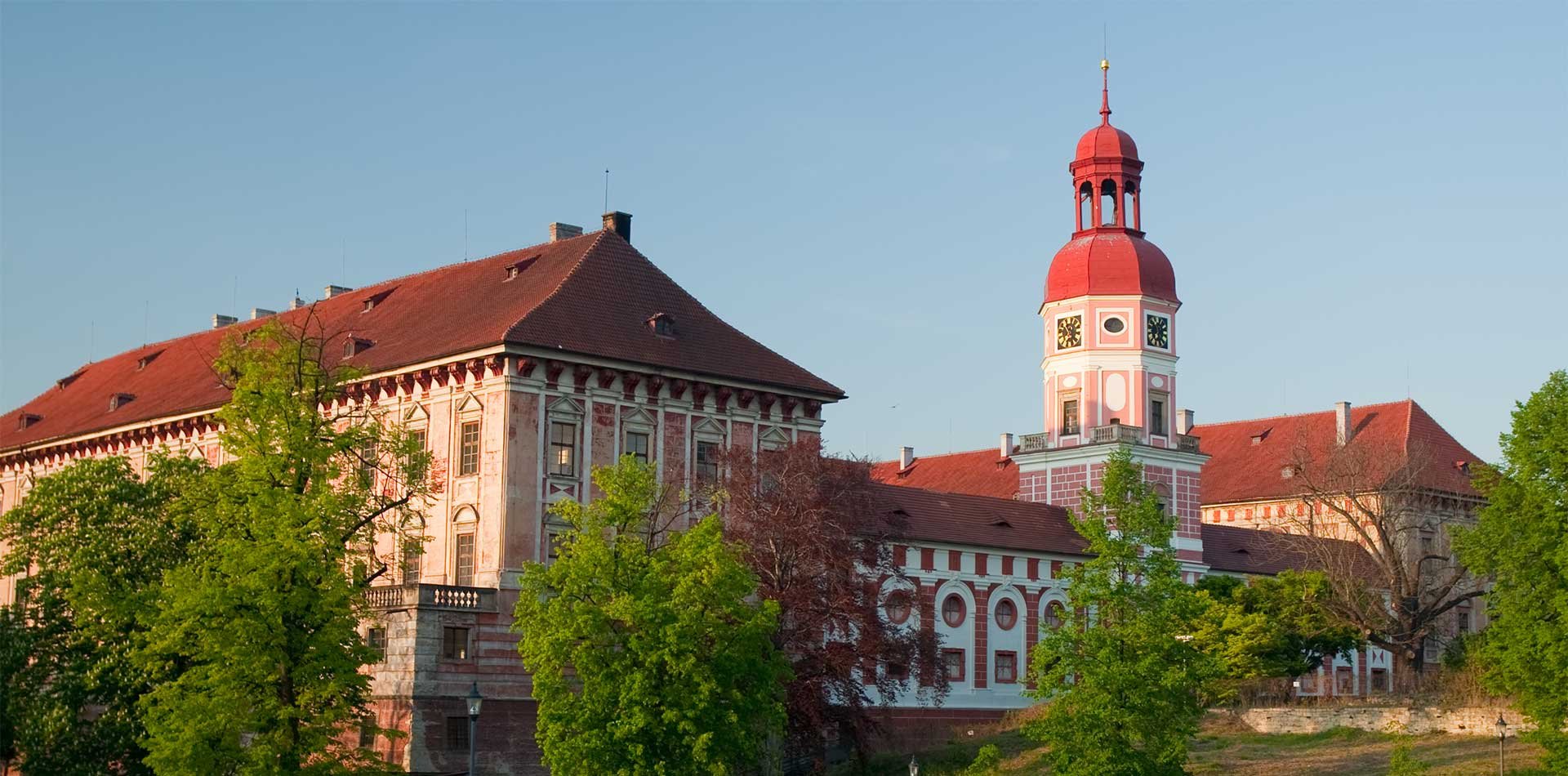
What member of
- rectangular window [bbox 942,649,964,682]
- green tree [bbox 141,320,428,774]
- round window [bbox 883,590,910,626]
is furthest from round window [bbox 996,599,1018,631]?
green tree [bbox 141,320,428,774]

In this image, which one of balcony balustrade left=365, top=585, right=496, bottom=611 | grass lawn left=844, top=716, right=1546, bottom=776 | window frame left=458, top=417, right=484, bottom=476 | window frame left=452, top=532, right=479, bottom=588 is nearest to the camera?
grass lawn left=844, top=716, right=1546, bottom=776

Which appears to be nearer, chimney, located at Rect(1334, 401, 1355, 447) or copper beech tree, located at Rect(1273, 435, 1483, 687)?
copper beech tree, located at Rect(1273, 435, 1483, 687)

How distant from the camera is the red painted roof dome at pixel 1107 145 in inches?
3182

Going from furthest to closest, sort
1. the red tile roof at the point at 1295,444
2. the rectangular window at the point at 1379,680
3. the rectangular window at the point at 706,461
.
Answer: the red tile roof at the point at 1295,444 < the rectangular window at the point at 1379,680 < the rectangular window at the point at 706,461

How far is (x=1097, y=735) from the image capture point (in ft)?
137

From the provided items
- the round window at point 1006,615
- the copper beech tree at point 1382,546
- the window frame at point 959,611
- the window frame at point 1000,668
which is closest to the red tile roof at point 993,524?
the copper beech tree at point 1382,546

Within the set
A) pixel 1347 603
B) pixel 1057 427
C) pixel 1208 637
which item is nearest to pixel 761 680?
pixel 1208 637

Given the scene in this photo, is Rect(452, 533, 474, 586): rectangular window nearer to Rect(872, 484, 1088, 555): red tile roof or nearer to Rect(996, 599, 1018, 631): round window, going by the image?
Rect(872, 484, 1088, 555): red tile roof

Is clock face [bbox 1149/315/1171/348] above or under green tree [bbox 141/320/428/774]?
above

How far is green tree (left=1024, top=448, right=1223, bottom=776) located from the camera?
137 feet

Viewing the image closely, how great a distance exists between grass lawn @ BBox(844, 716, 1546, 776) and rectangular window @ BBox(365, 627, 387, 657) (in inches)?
528

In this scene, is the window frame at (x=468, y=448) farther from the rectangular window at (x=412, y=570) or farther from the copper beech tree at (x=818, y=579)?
the copper beech tree at (x=818, y=579)

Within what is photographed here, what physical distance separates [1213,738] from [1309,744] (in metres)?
2.90

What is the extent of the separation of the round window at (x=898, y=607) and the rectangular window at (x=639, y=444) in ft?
26.3
